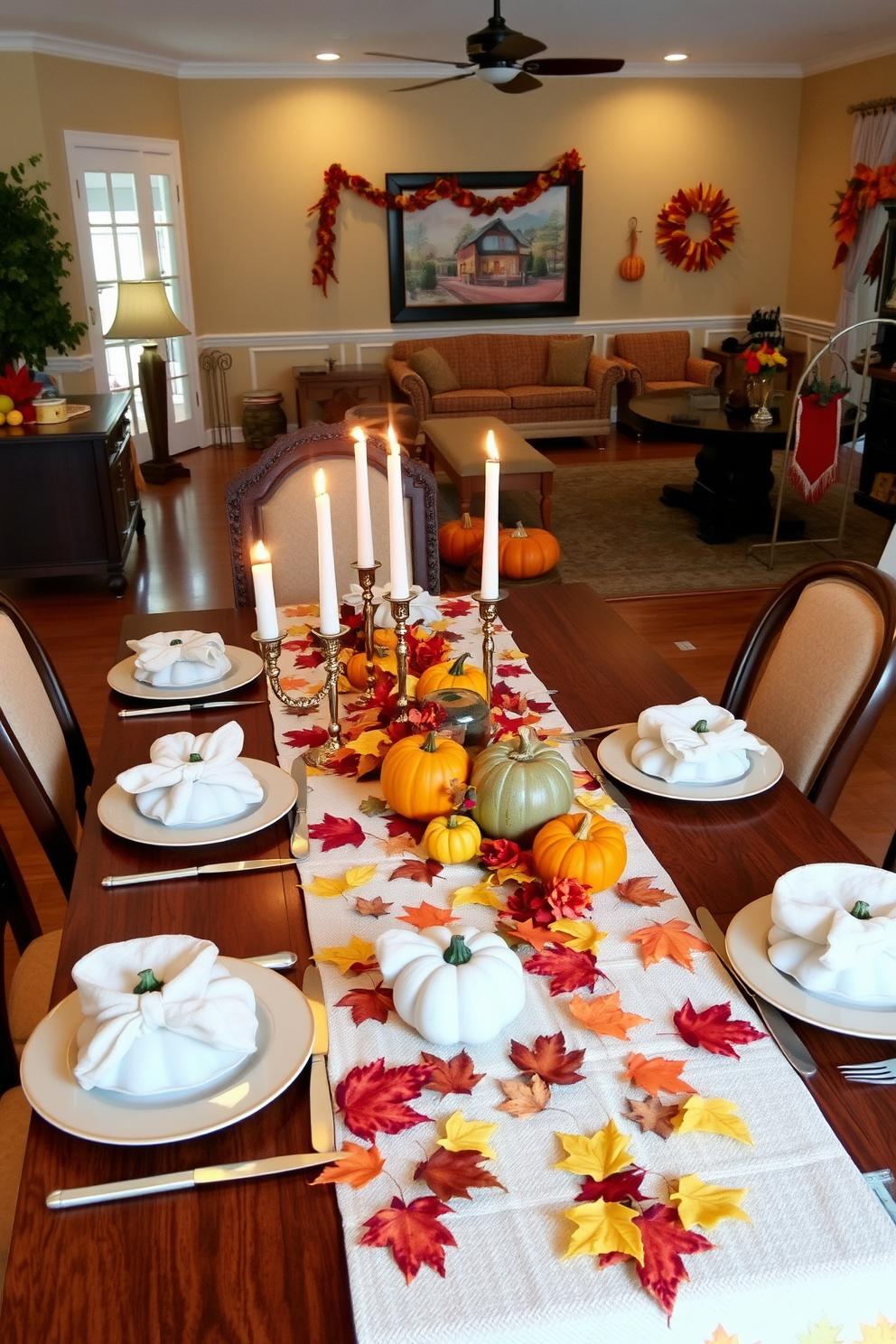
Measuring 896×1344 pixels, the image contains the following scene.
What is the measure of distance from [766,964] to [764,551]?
4.71 meters

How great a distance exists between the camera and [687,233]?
334 inches

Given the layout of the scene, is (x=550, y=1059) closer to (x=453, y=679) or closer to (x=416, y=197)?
(x=453, y=679)

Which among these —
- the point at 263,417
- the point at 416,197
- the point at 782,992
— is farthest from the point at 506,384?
the point at 782,992

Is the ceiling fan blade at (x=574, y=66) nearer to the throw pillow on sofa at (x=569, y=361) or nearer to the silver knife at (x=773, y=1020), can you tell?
the throw pillow on sofa at (x=569, y=361)

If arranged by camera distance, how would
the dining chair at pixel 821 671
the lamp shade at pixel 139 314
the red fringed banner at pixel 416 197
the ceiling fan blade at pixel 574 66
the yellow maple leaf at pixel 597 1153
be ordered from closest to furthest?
the yellow maple leaf at pixel 597 1153 → the dining chair at pixel 821 671 → the ceiling fan blade at pixel 574 66 → the lamp shade at pixel 139 314 → the red fringed banner at pixel 416 197

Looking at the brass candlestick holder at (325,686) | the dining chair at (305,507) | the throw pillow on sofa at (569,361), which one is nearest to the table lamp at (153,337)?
the throw pillow on sofa at (569,361)

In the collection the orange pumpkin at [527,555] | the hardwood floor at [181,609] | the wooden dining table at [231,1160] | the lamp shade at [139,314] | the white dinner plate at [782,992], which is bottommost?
the hardwood floor at [181,609]

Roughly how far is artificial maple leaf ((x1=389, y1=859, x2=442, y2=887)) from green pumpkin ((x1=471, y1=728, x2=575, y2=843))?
89 mm

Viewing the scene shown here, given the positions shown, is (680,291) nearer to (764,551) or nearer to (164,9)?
(764,551)

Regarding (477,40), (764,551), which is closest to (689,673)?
(764,551)

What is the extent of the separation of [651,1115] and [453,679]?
0.85 meters

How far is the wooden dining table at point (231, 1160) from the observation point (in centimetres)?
82

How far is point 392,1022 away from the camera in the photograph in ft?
3.65

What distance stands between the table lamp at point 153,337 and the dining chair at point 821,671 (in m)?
5.21
